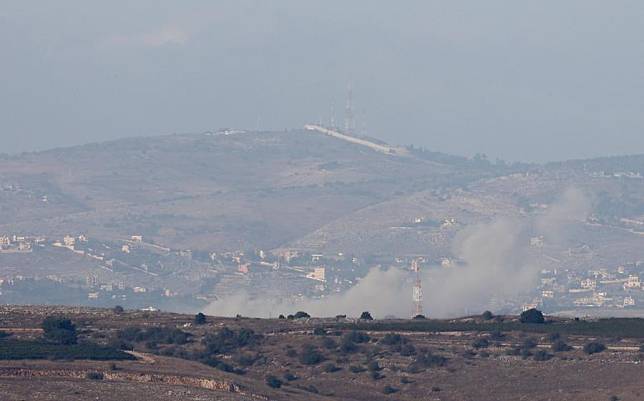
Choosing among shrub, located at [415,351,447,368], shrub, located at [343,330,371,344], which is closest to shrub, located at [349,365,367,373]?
shrub, located at [415,351,447,368]

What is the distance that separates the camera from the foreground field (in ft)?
270

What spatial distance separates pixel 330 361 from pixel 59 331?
14.7 metres

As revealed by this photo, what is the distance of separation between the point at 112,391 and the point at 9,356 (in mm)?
13477

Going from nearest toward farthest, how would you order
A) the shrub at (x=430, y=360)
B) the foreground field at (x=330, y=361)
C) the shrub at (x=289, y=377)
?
1. the foreground field at (x=330, y=361)
2. the shrub at (x=289, y=377)
3. the shrub at (x=430, y=360)

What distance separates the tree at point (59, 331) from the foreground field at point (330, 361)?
33.6 inches

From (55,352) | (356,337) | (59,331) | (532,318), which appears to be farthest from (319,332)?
(55,352)

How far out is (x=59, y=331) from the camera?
336 ft

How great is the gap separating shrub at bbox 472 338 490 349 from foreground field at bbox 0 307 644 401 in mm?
136

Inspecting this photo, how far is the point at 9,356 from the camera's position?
88375 millimetres

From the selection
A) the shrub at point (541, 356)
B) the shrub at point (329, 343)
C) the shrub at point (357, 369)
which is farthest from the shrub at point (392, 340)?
the shrub at point (541, 356)

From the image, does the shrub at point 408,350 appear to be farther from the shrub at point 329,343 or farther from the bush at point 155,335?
Answer: the bush at point 155,335

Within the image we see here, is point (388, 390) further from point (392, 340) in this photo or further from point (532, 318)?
point (532, 318)

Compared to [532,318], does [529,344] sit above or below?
below

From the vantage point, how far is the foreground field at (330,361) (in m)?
82.2
